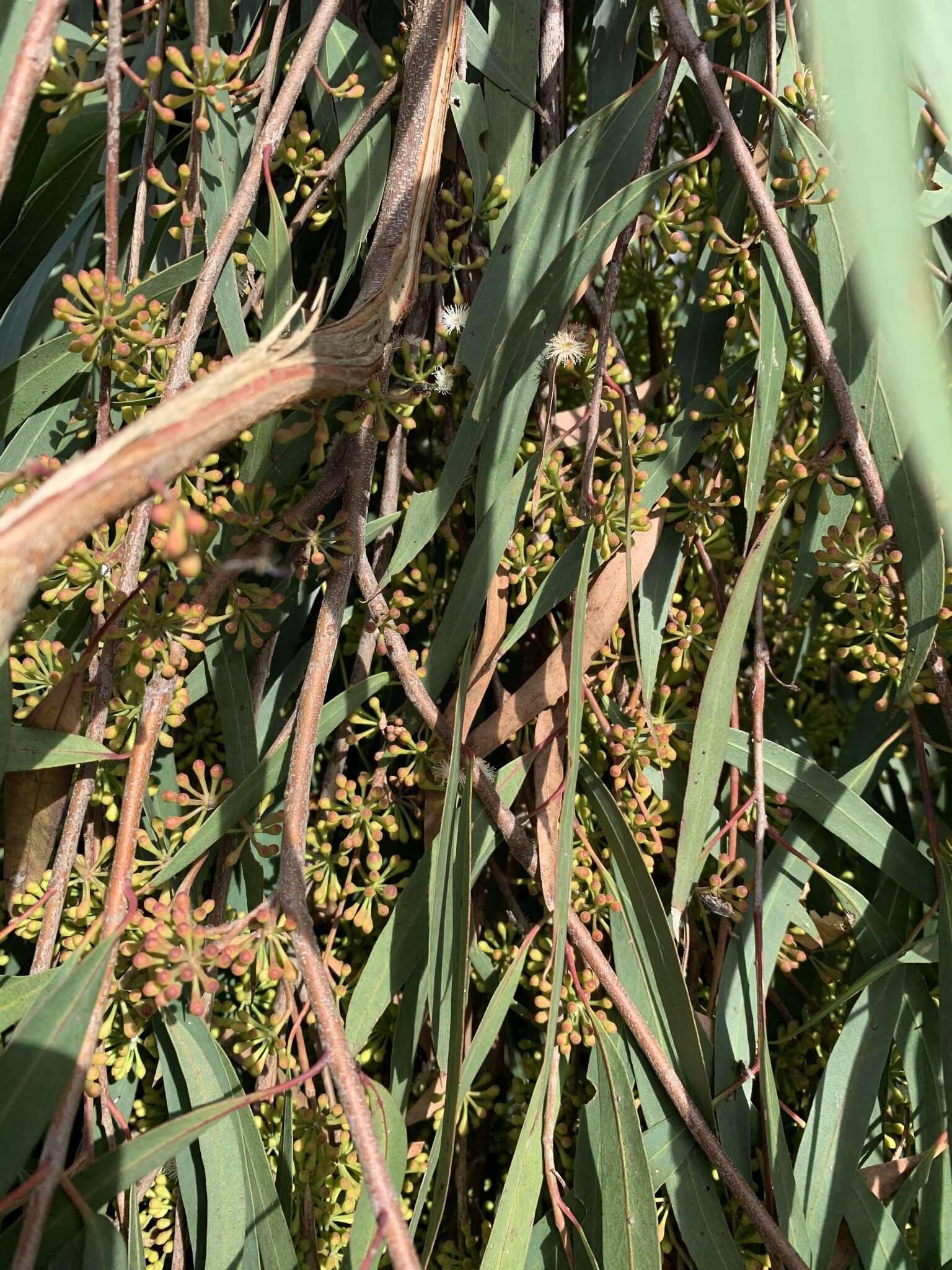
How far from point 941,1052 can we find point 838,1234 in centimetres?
18

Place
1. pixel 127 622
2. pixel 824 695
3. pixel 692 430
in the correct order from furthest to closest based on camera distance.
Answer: pixel 824 695 < pixel 692 430 < pixel 127 622

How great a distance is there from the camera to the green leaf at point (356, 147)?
79cm

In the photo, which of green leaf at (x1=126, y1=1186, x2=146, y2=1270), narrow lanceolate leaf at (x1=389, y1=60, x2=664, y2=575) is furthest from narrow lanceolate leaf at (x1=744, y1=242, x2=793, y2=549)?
green leaf at (x1=126, y1=1186, x2=146, y2=1270)

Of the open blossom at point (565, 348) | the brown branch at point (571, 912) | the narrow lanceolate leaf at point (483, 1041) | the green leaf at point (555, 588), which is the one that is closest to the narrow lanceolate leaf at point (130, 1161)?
the narrow lanceolate leaf at point (483, 1041)

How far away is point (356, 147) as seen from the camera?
81 centimetres

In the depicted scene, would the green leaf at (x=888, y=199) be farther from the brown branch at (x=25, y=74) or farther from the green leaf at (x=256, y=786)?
the green leaf at (x=256, y=786)

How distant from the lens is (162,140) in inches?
35.7

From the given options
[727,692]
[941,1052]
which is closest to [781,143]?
[727,692]

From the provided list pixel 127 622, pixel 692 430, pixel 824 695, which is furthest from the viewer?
pixel 824 695

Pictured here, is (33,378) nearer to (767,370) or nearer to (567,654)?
(567,654)

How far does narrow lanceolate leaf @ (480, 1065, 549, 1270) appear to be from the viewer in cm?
71

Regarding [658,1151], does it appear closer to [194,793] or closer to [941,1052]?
[941,1052]

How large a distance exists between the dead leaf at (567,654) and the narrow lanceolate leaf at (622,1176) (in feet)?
0.82

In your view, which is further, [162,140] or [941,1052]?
[162,140]
